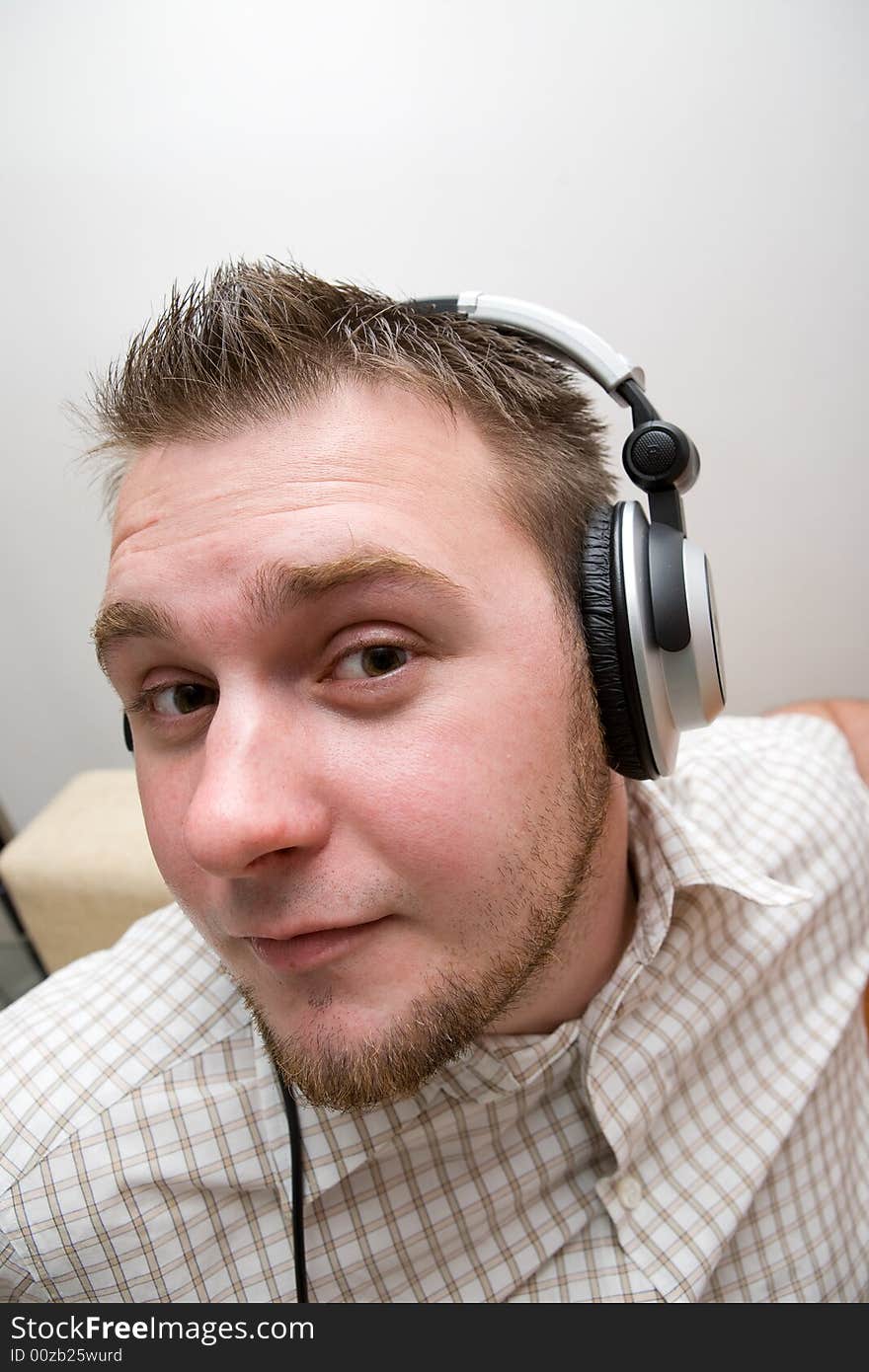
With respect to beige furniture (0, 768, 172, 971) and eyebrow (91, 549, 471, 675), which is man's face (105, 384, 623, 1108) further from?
beige furniture (0, 768, 172, 971)

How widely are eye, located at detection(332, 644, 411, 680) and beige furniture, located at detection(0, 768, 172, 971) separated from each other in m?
0.83

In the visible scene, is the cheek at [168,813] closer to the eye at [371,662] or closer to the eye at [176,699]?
the eye at [176,699]

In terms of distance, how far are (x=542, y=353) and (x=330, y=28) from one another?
2.36 ft

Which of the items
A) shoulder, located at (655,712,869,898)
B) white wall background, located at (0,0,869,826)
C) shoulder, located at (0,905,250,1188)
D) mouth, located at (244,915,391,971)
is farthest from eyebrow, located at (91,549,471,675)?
white wall background, located at (0,0,869,826)

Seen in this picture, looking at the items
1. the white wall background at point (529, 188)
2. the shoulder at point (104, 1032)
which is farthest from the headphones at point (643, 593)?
the white wall background at point (529, 188)

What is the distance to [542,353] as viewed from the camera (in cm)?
81

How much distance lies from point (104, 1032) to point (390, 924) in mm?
404

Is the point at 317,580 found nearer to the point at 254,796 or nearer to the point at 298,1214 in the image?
the point at 254,796

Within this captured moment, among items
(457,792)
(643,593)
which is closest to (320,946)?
(457,792)

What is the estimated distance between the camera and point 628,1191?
78cm

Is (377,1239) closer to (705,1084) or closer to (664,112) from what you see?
A: (705,1084)

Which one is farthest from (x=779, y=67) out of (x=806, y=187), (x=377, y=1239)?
(x=377, y=1239)

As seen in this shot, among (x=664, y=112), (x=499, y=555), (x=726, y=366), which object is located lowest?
(x=499, y=555)

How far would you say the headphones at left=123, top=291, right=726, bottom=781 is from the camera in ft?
2.17
